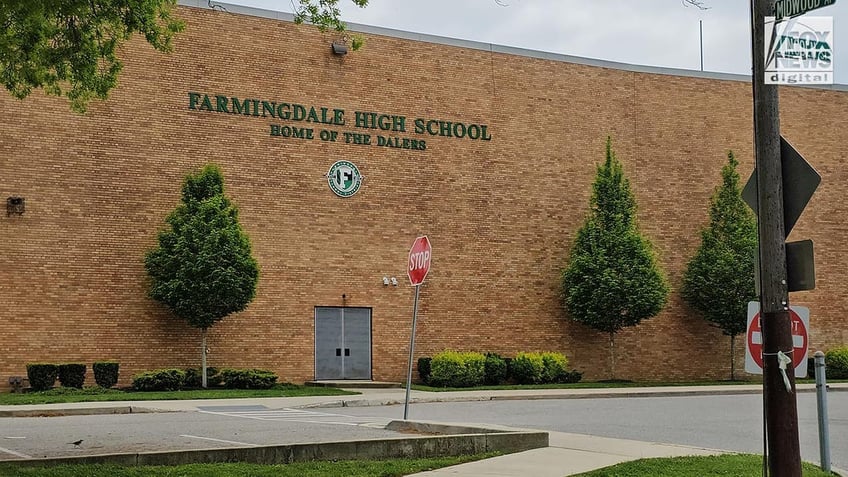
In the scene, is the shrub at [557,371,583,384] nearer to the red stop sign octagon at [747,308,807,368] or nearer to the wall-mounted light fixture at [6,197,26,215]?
the wall-mounted light fixture at [6,197,26,215]

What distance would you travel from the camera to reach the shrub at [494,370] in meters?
30.5

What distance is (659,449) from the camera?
12484 millimetres

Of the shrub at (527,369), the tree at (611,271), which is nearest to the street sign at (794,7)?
the shrub at (527,369)

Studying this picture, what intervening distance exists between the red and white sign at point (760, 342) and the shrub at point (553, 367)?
21.8 meters

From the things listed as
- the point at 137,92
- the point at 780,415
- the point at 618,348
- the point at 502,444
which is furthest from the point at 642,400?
the point at 780,415

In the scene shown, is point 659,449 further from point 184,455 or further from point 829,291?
point 829,291

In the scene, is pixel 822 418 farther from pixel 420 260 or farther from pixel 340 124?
pixel 340 124

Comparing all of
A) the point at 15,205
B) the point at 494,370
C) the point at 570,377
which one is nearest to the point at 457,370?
the point at 494,370

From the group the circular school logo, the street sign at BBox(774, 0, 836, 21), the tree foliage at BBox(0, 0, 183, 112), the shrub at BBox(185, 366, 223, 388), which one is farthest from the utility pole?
the circular school logo

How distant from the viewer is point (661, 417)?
62.1ft

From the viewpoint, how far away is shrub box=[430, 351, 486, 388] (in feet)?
97.1

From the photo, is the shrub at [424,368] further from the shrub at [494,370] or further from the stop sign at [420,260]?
the stop sign at [420,260]

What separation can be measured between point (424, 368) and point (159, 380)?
7.96m

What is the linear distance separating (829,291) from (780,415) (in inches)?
1223
